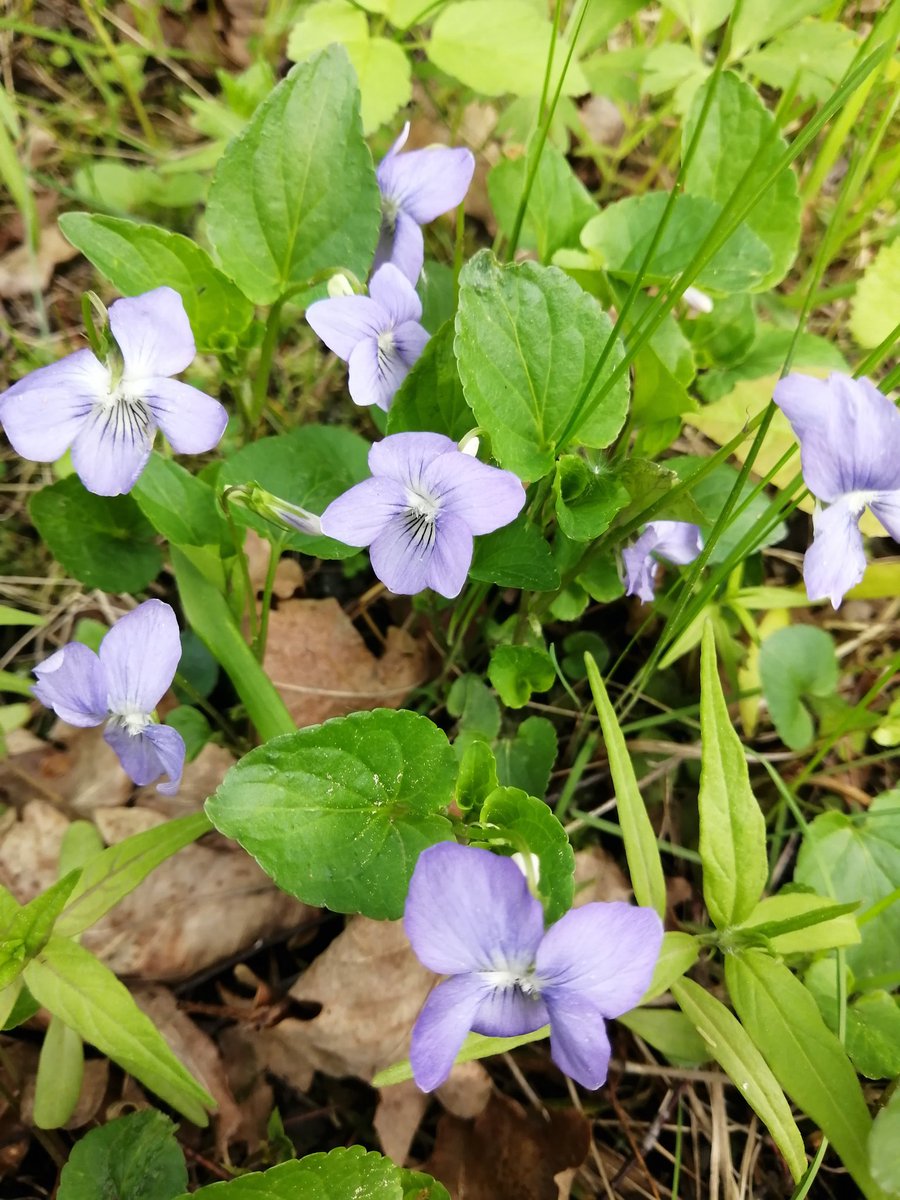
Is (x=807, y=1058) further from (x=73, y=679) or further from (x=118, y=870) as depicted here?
(x=73, y=679)

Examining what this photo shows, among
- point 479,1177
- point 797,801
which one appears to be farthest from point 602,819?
point 479,1177

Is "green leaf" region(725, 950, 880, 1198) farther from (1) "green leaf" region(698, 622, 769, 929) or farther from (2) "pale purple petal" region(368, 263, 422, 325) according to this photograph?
(2) "pale purple petal" region(368, 263, 422, 325)

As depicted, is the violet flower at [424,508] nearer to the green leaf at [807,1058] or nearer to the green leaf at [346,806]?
the green leaf at [346,806]

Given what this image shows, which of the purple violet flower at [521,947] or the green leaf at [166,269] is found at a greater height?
the green leaf at [166,269]

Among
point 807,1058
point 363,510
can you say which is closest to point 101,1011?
point 363,510

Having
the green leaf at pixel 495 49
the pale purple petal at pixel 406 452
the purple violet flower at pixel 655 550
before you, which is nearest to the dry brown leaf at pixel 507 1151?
the purple violet flower at pixel 655 550

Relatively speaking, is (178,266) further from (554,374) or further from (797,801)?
(797,801)
